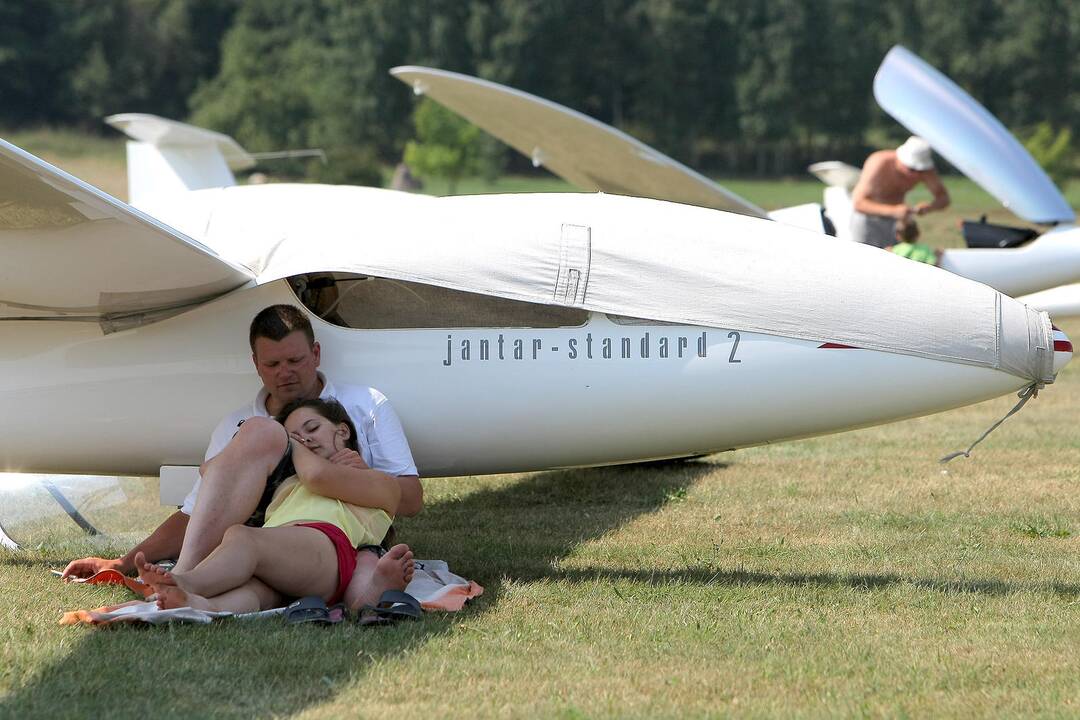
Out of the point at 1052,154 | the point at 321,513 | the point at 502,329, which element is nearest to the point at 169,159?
the point at 502,329

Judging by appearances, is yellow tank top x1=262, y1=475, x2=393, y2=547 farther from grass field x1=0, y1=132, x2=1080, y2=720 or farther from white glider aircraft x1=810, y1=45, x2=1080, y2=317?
white glider aircraft x1=810, y1=45, x2=1080, y2=317

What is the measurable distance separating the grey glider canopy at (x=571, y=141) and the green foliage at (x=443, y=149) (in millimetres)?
42377

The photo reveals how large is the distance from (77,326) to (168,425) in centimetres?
51

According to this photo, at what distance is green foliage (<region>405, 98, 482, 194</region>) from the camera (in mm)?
52094

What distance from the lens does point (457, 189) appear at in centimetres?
5162

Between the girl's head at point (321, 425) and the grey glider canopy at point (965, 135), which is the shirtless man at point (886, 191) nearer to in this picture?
the grey glider canopy at point (965, 135)

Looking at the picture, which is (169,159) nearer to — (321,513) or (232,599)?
(321,513)

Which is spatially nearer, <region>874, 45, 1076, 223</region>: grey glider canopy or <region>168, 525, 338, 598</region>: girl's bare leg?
<region>168, 525, 338, 598</region>: girl's bare leg

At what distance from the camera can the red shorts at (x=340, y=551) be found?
4.26 meters

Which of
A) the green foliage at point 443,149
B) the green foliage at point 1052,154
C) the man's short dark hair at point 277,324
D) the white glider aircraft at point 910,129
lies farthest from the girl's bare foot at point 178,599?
the green foliage at point 443,149

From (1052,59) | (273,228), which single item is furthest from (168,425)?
(1052,59)

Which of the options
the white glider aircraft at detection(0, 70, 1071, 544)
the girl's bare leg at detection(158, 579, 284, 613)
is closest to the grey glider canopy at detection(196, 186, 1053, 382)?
the white glider aircraft at detection(0, 70, 1071, 544)

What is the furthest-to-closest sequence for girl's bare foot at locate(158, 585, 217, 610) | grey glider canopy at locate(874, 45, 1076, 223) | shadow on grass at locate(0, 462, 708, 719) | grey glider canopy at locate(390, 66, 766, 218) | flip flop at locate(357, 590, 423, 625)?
1. grey glider canopy at locate(874, 45, 1076, 223)
2. grey glider canopy at locate(390, 66, 766, 218)
3. flip flop at locate(357, 590, 423, 625)
4. girl's bare foot at locate(158, 585, 217, 610)
5. shadow on grass at locate(0, 462, 708, 719)

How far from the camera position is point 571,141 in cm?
930
